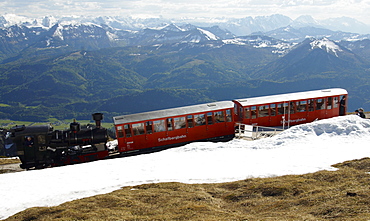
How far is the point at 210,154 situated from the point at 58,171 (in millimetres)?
13300

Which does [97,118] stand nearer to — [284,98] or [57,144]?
[57,144]

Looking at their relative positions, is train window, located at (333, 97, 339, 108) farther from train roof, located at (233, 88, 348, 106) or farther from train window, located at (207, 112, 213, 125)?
train window, located at (207, 112, 213, 125)

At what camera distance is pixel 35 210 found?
17094mm

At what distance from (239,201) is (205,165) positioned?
901 centimetres

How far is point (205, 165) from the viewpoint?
25.7m

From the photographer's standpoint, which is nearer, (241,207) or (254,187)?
(241,207)

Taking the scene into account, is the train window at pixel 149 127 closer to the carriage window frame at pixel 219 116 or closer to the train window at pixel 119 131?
the train window at pixel 119 131

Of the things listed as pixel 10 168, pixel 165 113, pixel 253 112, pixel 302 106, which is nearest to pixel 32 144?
pixel 10 168

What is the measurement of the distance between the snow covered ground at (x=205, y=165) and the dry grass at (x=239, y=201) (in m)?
2.09

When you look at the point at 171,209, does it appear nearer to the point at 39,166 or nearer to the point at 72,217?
the point at 72,217

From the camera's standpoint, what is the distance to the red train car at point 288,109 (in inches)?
1508

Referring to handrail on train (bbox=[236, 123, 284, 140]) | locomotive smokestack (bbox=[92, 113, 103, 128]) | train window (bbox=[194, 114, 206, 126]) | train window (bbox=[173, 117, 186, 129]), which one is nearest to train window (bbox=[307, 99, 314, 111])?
handrail on train (bbox=[236, 123, 284, 140])

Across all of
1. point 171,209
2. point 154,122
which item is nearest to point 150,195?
point 171,209

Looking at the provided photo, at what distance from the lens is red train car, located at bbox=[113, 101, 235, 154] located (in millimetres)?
34219
